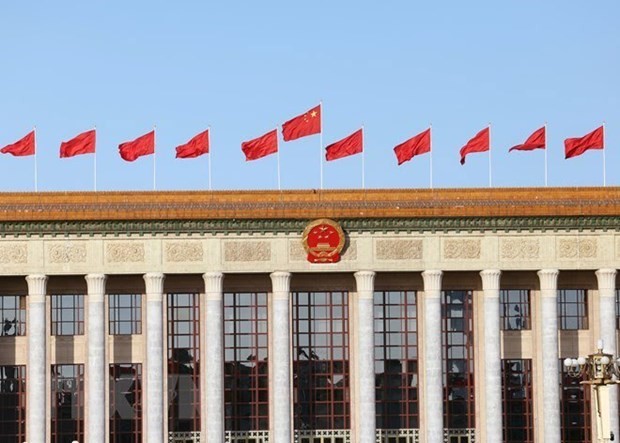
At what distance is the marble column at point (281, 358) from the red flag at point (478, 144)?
32.2 feet

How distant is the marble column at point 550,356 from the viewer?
260 ft

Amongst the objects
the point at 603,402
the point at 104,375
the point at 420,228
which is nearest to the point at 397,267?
the point at 420,228

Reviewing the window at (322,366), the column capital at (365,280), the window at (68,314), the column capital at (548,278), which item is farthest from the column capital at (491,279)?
the window at (68,314)

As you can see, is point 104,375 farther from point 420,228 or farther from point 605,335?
point 605,335

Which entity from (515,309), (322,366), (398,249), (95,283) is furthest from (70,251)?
(515,309)

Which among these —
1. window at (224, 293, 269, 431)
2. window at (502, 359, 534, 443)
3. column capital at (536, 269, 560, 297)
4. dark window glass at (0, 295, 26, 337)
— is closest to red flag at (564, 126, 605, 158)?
column capital at (536, 269, 560, 297)

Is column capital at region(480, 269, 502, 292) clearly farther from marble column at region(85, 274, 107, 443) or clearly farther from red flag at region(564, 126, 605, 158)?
marble column at region(85, 274, 107, 443)

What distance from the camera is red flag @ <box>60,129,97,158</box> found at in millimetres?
80125

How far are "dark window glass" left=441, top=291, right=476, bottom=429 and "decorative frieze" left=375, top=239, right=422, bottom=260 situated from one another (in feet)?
→ 9.49

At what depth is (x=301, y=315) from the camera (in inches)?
3209

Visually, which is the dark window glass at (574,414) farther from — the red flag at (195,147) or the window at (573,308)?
the red flag at (195,147)

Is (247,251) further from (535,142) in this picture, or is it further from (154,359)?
(535,142)

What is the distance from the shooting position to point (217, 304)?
79125 millimetres

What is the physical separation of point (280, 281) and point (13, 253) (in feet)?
39.0
